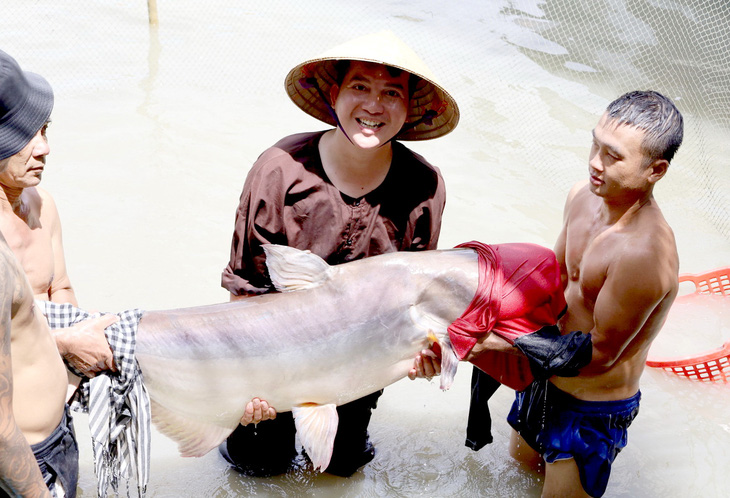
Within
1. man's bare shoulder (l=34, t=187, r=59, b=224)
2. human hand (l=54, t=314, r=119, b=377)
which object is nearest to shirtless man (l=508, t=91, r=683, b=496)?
human hand (l=54, t=314, r=119, b=377)

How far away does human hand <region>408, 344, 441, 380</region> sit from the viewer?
3.14 meters

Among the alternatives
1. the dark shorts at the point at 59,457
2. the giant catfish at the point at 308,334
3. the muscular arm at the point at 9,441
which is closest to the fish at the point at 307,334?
the giant catfish at the point at 308,334

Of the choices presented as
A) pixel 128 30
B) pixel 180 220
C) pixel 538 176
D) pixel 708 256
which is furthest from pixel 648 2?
pixel 180 220

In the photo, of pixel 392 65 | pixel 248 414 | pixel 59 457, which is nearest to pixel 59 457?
pixel 59 457

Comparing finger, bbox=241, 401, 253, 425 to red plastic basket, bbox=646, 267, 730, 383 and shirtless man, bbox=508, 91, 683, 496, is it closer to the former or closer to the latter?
shirtless man, bbox=508, 91, 683, 496

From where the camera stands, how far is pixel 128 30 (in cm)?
980

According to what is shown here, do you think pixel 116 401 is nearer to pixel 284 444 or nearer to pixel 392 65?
pixel 284 444

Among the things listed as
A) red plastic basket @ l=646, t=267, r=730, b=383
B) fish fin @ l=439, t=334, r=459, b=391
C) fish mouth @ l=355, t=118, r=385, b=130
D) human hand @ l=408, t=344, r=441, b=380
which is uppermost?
fish mouth @ l=355, t=118, r=385, b=130

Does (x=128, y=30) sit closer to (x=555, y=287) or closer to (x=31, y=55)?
(x=31, y=55)

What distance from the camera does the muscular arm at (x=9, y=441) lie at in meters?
2.00

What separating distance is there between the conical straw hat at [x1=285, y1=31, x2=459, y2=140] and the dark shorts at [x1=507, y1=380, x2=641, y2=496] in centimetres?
129

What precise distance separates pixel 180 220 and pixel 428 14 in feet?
22.0

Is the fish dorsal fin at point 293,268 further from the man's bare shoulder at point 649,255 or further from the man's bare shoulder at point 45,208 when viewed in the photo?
the man's bare shoulder at point 649,255

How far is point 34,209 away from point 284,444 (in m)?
1.70
